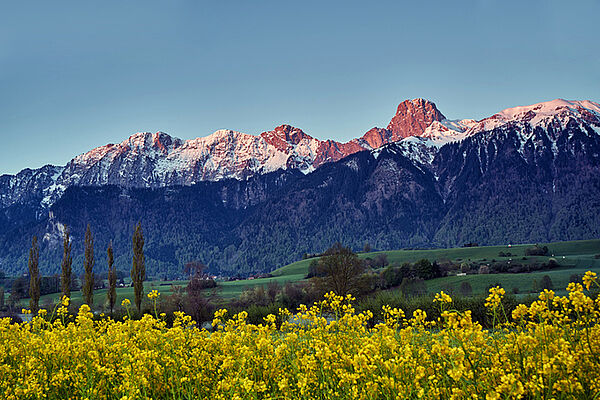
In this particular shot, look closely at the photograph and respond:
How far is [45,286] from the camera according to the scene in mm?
119125

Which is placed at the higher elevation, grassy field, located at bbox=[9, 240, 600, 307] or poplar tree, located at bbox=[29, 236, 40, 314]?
poplar tree, located at bbox=[29, 236, 40, 314]

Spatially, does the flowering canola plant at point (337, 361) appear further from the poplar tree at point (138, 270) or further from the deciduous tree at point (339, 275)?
the deciduous tree at point (339, 275)

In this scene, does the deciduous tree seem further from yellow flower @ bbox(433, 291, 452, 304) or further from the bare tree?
yellow flower @ bbox(433, 291, 452, 304)

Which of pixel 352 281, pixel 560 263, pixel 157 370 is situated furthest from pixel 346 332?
pixel 560 263

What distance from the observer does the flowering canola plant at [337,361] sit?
421 centimetres

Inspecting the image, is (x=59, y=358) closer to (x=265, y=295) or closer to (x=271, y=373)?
(x=271, y=373)

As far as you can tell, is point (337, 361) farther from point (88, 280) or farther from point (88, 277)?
point (88, 277)

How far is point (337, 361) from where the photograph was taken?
18.2 ft

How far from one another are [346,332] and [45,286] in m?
135

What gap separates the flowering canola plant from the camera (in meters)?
4.21

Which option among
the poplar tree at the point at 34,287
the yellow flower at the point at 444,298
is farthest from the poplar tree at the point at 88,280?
the yellow flower at the point at 444,298

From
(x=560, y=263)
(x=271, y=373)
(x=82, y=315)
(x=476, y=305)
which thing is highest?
(x=82, y=315)

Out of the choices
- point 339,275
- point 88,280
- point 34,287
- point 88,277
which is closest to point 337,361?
point 88,280

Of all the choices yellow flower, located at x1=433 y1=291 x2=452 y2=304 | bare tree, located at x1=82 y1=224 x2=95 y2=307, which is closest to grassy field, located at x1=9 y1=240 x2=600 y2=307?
yellow flower, located at x1=433 y1=291 x2=452 y2=304
